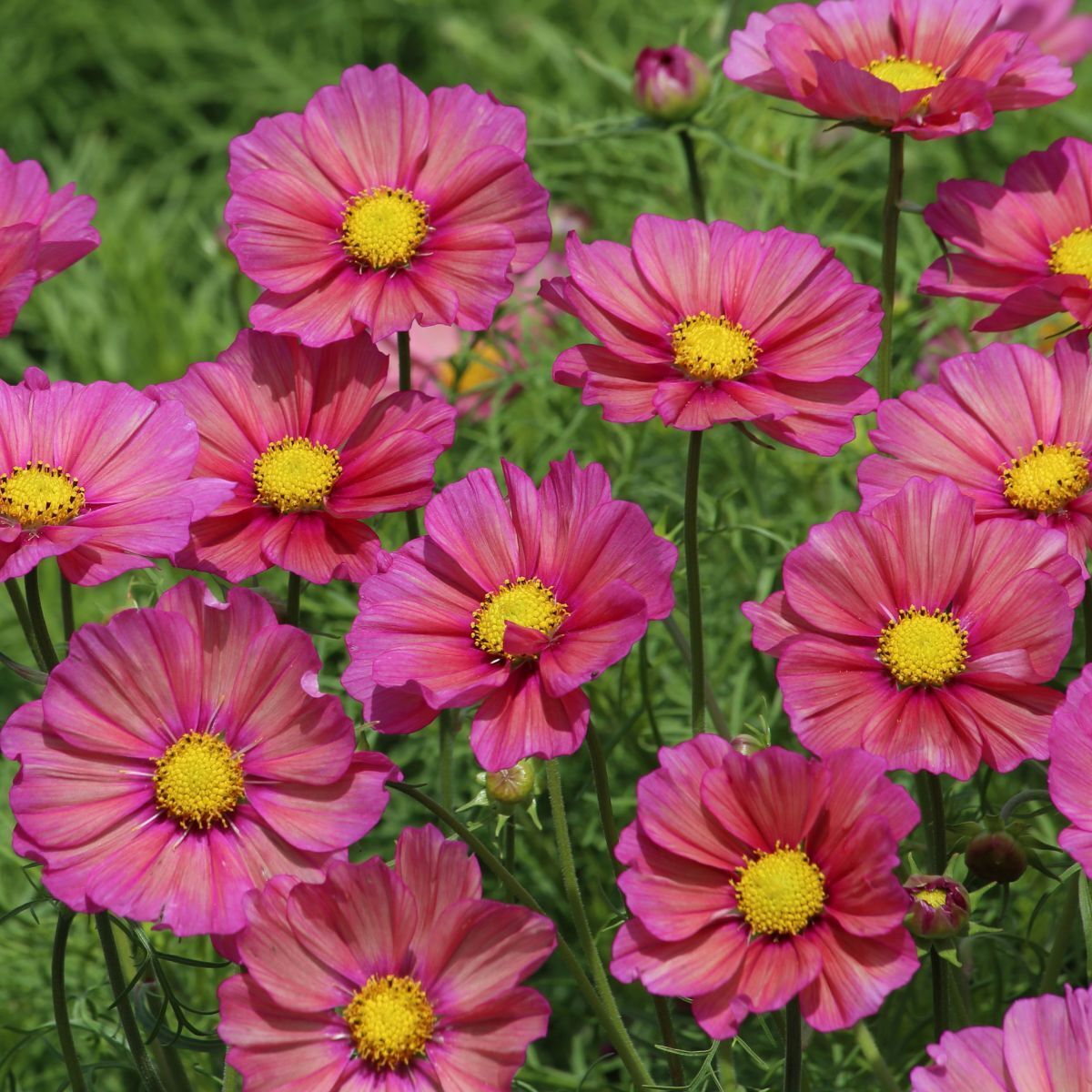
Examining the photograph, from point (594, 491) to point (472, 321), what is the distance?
0.16 meters

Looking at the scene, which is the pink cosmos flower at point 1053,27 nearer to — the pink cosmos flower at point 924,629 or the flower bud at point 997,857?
the pink cosmos flower at point 924,629

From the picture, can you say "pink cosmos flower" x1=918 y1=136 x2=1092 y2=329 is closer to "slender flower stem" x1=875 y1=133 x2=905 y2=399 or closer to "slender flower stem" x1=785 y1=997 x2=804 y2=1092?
"slender flower stem" x1=875 y1=133 x2=905 y2=399

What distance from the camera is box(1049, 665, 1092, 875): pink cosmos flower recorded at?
2.50 feet

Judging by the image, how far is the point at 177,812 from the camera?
83 cm

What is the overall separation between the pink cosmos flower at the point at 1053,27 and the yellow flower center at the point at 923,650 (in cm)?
106

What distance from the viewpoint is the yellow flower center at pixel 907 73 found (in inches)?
42.7

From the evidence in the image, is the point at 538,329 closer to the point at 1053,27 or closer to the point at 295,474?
the point at 1053,27

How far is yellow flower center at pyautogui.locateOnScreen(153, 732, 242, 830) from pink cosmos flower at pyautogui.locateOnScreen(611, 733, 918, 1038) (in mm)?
204

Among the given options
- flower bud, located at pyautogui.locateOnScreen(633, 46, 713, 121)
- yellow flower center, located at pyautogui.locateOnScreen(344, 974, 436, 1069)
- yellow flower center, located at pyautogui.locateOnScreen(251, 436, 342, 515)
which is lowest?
yellow flower center, located at pyautogui.locateOnScreen(344, 974, 436, 1069)

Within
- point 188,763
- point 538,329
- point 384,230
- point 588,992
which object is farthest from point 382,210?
point 538,329

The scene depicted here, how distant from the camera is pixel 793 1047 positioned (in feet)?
2.56

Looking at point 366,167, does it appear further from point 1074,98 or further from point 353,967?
point 1074,98

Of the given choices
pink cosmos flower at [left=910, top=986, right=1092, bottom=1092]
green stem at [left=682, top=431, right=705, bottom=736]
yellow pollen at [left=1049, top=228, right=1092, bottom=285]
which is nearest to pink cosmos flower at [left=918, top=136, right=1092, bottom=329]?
yellow pollen at [left=1049, top=228, right=1092, bottom=285]

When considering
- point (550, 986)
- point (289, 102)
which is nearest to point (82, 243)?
point (550, 986)
